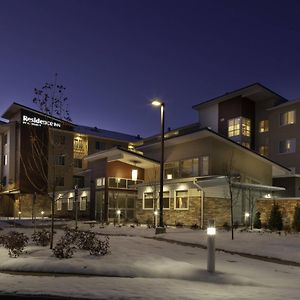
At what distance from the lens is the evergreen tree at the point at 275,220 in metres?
24.7

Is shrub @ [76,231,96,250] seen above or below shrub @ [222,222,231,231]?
above

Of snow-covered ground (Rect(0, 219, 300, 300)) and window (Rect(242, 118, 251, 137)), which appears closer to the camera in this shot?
snow-covered ground (Rect(0, 219, 300, 300))

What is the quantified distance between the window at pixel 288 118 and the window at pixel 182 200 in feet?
65.3

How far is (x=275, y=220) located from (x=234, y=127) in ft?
86.7

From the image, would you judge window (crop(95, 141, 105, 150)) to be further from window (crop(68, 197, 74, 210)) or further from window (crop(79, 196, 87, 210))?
window (crop(79, 196, 87, 210))

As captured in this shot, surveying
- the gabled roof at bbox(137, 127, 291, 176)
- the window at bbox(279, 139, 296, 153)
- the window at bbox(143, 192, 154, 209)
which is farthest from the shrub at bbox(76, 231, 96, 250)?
the window at bbox(279, 139, 296, 153)

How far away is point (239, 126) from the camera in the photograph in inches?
1961

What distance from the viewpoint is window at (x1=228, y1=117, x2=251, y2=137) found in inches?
1954

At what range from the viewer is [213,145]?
31234 millimetres

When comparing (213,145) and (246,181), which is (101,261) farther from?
(246,181)

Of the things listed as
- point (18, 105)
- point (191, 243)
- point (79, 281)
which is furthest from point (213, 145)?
point (18, 105)

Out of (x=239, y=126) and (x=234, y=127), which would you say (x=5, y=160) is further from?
(x=239, y=126)

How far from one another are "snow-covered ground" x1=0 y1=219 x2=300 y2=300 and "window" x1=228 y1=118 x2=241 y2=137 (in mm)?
37413

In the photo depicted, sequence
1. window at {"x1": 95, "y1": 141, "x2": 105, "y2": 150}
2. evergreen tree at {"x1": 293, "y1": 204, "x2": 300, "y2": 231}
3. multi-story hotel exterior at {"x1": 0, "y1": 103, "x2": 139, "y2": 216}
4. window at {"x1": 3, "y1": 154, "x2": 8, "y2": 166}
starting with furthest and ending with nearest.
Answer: window at {"x1": 95, "y1": 141, "x2": 105, "y2": 150} → window at {"x1": 3, "y1": 154, "x2": 8, "y2": 166} → multi-story hotel exterior at {"x1": 0, "y1": 103, "x2": 139, "y2": 216} → evergreen tree at {"x1": 293, "y1": 204, "x2": 300, "y2": 231}
